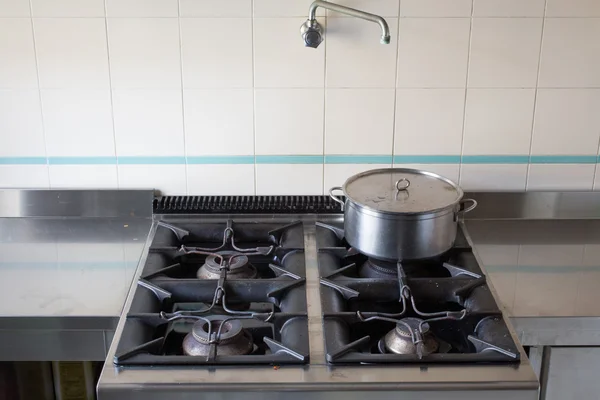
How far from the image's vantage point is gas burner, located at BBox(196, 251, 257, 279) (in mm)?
1371

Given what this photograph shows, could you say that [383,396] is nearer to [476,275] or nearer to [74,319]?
[476,275]

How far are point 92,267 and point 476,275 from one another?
2.58 feet

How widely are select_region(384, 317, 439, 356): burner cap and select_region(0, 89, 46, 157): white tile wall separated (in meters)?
0.97

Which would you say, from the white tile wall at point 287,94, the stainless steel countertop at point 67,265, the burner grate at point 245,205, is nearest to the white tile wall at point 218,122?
the white tile wall at point 287,94

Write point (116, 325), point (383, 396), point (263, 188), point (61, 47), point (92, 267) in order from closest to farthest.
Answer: point (383, 396), point (116, 325), point (92, 267), point (61, 47), point (263, 188)

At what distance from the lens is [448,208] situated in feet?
4.43

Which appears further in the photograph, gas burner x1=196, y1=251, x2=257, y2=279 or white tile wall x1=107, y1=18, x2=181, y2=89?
white tile wall x1=107, y1=18, x2=181, y2=89

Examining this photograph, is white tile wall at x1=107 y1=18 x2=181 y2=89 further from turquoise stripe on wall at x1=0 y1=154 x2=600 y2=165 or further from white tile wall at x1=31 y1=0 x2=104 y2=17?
turquoise stripe on wall at x1=0 y1=154 x2=600 y2=165

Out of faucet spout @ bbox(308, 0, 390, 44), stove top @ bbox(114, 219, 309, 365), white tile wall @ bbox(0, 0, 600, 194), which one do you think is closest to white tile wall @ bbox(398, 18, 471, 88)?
white tile wall @ bbox(0, 0, 600, 194)

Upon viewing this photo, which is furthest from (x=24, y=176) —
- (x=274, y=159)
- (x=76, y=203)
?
(x=274, y=159)

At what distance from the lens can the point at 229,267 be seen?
1373 mm

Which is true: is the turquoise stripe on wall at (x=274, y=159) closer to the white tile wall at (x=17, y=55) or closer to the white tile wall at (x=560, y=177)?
the white tile wall at (x=560, y=177)

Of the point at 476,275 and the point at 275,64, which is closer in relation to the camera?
the point at 476,275

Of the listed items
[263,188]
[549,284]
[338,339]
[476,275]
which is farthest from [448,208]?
[263,188]
